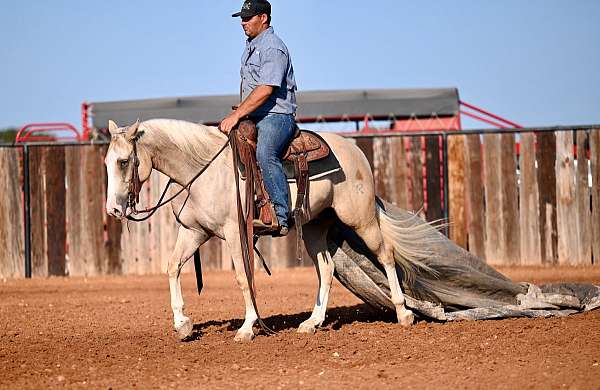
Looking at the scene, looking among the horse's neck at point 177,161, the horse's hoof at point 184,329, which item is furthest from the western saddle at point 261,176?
the horse's hoof at point 184,329

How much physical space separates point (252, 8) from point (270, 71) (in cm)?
66

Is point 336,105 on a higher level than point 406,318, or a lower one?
higher

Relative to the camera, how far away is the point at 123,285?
14.2 meters

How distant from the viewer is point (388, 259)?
8.84m

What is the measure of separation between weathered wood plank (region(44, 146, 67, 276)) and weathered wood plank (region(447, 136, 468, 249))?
673cm

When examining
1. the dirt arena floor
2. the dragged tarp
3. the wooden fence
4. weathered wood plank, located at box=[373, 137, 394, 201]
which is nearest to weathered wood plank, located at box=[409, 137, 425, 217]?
the wooden fence

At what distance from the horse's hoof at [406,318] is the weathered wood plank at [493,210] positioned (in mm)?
6601

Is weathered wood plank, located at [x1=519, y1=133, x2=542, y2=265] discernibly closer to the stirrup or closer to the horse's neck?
the stirrup

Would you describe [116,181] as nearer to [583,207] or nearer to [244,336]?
[244,336]

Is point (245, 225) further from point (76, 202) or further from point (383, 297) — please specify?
point (76, 202)

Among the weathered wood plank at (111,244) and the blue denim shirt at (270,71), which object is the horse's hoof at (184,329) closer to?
the blue denim shirt at (270,71)

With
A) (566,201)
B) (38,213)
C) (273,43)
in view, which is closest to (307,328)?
(273,43)

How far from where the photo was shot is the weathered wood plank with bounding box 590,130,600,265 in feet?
48.2

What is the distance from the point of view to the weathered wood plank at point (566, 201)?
14812 millimetres
